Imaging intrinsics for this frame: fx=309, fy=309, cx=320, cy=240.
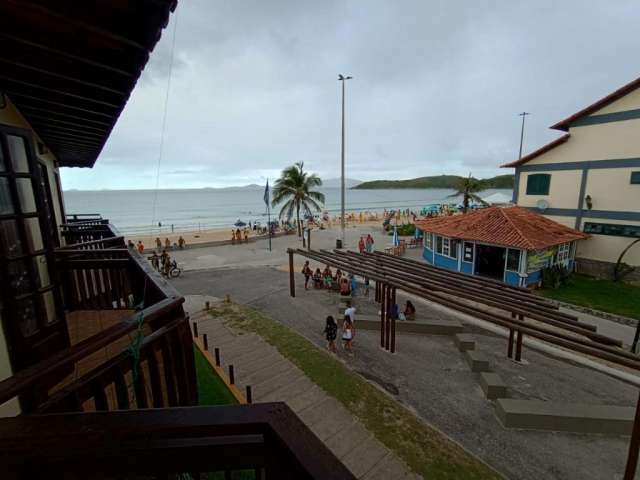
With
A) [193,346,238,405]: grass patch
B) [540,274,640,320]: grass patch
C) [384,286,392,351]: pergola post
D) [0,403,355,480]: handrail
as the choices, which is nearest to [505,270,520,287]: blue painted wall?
[540,274,640,320]: grass patch

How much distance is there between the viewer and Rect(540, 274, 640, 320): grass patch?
1384 centimetres

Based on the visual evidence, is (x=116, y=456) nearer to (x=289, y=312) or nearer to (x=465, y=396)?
(x=465, y=396)

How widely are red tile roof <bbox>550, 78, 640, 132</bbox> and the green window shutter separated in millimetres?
2967

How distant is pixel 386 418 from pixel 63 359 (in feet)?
23.4

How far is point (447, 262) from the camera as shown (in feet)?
66.7

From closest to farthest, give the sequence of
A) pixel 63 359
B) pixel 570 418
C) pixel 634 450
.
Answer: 1. pixel 63 359
2. pixel 634 450
3. pixel 570 418

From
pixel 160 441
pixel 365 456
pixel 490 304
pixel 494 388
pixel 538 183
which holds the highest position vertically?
pixel 538 183

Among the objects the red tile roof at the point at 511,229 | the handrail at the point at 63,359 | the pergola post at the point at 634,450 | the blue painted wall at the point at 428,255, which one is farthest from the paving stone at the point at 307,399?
the blue painted wall at the point at 428,255

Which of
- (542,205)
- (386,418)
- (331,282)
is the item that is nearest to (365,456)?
(386,418)

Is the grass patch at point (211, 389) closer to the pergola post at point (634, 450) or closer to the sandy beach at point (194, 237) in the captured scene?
the pergola post at point (634, 450)

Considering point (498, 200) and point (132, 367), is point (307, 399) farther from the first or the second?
point (498, 200)

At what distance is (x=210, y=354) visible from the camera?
9883 mm

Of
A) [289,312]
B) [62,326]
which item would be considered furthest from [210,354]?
Result: [62,326]

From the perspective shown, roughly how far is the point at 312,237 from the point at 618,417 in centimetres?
2997
